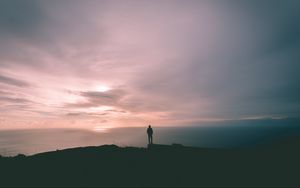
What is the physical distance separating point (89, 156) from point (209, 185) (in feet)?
41.5

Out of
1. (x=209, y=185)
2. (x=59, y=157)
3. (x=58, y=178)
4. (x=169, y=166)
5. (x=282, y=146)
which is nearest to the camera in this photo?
(x=209, y=185)

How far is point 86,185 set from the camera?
44.2 feet

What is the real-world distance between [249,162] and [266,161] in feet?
5.26

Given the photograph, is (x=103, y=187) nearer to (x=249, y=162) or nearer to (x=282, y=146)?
(x=249, y=162)

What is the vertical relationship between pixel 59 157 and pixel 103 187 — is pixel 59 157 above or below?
above

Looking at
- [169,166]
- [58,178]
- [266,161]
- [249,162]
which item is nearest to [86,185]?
[58,178]

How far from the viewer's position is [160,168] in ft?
52.7

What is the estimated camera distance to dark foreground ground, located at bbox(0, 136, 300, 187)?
13.6m

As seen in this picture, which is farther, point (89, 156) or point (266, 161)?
point (89, 156)

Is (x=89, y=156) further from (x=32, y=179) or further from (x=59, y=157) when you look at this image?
(x=32, y=179)

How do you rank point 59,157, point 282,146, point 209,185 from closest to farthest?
point 209,185 → point 59,157 → point 282,146

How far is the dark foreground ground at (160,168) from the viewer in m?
13.6

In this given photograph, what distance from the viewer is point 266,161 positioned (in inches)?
679

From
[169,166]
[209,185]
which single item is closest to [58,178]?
[169,166]
